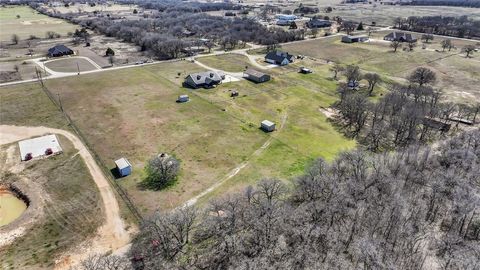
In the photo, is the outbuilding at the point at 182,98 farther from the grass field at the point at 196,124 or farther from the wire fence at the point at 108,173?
the wire fence at the point at 108,173

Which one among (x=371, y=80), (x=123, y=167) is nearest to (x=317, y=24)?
(x=371, y=80)

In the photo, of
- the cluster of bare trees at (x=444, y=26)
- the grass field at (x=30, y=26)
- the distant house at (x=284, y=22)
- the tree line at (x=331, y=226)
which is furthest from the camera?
the distant house at (x=284, y=22)

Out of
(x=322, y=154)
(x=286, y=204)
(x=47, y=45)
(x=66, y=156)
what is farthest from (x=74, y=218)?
(x=47, y=45)

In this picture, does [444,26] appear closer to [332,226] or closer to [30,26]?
[332,226]

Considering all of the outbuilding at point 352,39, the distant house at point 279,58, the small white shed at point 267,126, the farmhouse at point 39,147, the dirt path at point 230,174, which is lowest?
the dirt path at point 230,174

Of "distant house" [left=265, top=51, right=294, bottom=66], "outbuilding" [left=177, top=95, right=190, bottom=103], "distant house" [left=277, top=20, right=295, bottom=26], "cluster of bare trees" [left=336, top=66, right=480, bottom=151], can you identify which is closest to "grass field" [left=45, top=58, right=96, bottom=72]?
"outbuilding" [left=177, top=95, right=190, bottom=103]

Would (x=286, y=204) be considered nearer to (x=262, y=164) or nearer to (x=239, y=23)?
(x=262, y=164)

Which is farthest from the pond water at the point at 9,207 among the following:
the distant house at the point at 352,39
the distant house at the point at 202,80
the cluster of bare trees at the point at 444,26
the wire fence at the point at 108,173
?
the cluster of bare trees at the point at 444,26
